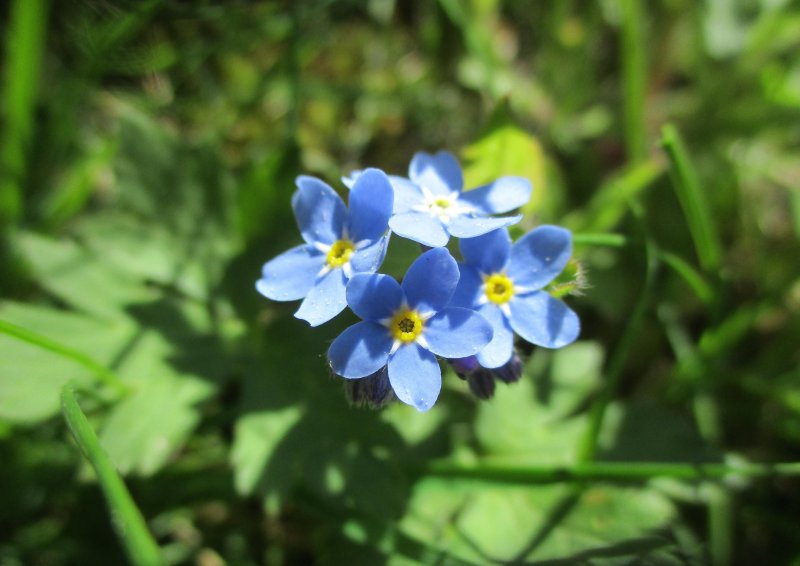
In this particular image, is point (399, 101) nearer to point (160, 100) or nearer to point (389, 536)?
point (160, 100)

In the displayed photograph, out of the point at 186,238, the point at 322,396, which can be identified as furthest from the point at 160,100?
the point at 322,396

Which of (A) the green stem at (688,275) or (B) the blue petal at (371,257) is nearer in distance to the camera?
(B) the blue petal at (371,257)

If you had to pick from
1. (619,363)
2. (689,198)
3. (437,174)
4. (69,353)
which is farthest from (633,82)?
(69,353)

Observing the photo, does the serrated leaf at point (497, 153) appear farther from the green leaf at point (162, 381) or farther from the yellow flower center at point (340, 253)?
the green leaf at point (162, 381)

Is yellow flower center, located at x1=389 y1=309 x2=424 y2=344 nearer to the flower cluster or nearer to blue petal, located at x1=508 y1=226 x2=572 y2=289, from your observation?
the flower cluster

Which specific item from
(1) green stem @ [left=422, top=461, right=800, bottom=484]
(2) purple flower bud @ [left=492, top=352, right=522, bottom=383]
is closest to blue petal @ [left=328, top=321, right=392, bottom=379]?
(2) purple flower bud @ [left=492, top=352, right=522, bottom=383]

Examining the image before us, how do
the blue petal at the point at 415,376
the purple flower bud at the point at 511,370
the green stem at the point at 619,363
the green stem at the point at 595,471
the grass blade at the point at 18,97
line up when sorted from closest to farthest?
1. the blue petal at the point at 415,376
2. the purple flower bud at the point at 511,370
3. the green stem at the point at 595,471
4. the green stem at the point at 619,363
5. the grass blade at the point at 18,97

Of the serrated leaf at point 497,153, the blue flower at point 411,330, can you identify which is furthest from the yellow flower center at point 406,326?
the serrated leaf at point 497,153
